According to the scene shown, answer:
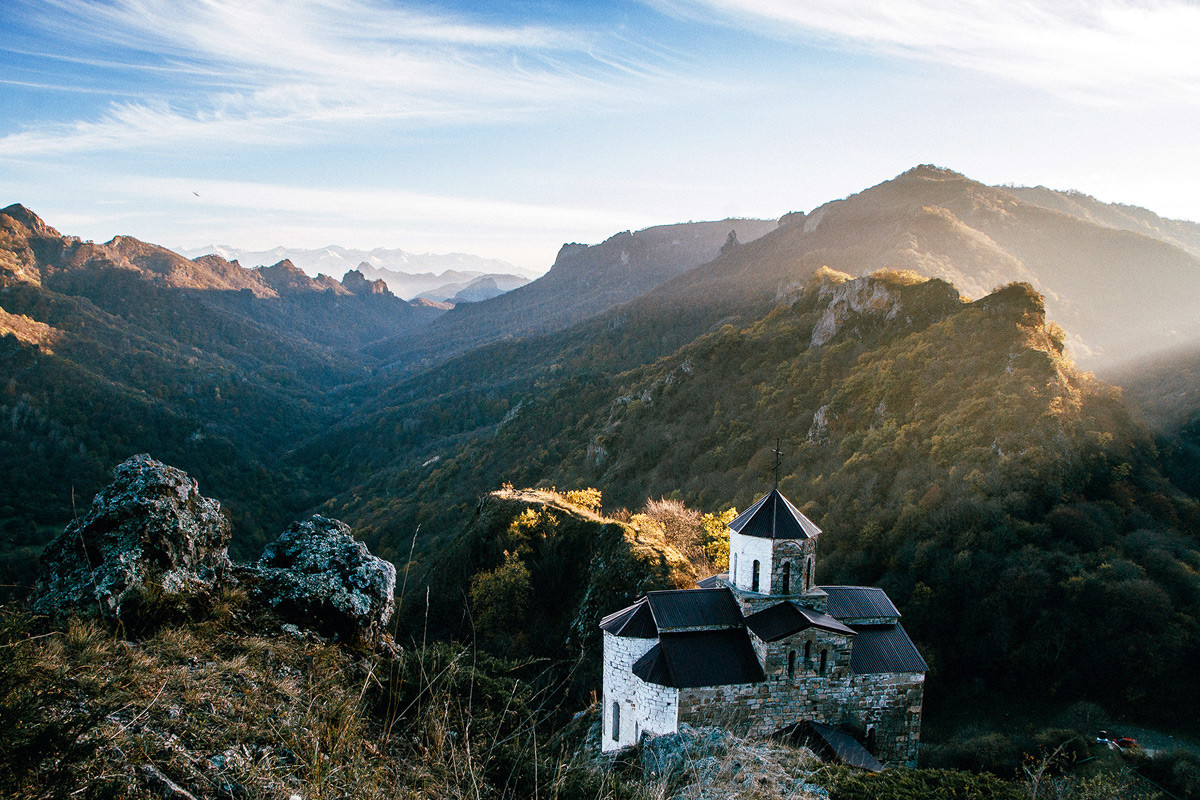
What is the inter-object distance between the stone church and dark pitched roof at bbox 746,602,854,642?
0.04 meters

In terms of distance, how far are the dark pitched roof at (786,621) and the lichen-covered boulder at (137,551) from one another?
13.6m

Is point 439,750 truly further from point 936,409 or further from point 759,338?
point 759,338

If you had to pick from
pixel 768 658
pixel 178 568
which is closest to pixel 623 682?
pixel 768 658

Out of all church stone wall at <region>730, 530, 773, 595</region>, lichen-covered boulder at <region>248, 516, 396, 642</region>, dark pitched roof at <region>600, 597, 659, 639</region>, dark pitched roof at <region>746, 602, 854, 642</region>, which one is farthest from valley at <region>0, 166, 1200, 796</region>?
dark pitched roof at <region>746, 602, 854, 642</region>

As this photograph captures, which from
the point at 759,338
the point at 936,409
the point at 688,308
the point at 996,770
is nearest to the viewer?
the point at 996,770

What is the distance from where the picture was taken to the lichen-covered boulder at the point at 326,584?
299 inches

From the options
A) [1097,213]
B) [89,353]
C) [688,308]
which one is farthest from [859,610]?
[1097,213]

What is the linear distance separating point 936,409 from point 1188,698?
18.4 m

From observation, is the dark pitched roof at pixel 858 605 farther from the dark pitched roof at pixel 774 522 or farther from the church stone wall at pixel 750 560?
the dark pitched roof at pixel 774 522

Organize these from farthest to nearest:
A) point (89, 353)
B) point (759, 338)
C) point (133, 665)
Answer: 1. point (89, 353)
2. point (759, 338)
3. point (133, 665)

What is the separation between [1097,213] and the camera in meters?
149

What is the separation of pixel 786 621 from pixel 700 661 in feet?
8.50

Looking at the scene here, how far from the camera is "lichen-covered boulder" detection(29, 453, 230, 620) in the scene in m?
6.18

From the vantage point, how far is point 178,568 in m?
6.96
